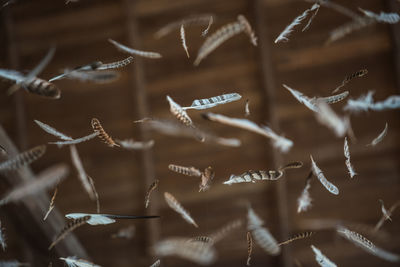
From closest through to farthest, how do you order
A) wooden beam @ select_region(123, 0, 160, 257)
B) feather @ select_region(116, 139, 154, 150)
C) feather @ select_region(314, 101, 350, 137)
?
feather @ select_region(314, 101, 350, 137) → feather @ select_region(116, 139, 154, 150) → wooden beam @ select_region(123, 0, 160, 257)

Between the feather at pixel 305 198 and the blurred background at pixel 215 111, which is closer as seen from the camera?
the feather at pixel 305 198

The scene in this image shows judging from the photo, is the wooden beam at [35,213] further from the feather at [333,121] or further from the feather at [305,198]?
the feather at [333,121]

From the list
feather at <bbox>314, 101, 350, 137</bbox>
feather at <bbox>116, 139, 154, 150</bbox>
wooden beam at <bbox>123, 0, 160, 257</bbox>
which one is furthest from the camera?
wooden beam at <bbox>123, 0, 160, 257</bbox>

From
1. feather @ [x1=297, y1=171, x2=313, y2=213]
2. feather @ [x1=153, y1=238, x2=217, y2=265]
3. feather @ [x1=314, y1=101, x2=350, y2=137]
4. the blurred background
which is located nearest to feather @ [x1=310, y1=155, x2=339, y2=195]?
feather @ [x1=297, y1=171, x2=313, y2=213]

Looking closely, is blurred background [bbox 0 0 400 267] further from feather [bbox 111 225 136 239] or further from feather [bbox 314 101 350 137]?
feather [bbox 314 101 350 137]

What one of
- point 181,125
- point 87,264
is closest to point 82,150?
point 87,264

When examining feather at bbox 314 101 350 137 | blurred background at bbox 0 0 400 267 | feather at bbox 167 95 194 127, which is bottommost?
blurred background at bbox 0 0 400 267

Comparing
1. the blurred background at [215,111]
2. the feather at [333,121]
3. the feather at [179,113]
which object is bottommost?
the blurred background at [215,111]

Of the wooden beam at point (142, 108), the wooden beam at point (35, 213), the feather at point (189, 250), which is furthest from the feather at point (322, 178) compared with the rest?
the wooden beam at point (142, 108)

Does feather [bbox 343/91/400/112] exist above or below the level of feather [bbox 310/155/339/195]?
above
